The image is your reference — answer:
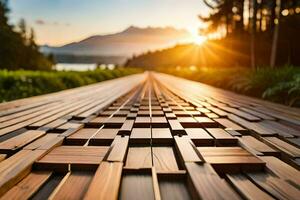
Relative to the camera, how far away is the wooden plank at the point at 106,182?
5.36 ft

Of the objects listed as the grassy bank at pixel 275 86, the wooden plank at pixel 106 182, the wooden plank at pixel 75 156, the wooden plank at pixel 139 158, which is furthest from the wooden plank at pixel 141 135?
the grassy bank at pixel 275 86

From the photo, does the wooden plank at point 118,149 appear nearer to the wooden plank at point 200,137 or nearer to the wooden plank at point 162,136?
the wooden plank at point 162,136

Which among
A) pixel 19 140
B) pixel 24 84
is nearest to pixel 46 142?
pixel 19 140

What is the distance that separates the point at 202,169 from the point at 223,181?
0.17 m

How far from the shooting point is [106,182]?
1.79 metres

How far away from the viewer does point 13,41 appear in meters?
52.7

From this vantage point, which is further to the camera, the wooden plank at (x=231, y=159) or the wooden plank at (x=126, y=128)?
the wooden plank at (x=126, y=128)

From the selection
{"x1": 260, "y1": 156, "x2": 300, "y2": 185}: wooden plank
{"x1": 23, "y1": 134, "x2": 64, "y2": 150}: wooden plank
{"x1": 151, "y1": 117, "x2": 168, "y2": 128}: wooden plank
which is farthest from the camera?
{"x1": 151, "y1": 117, "x2": 168, "y2": 128}: wooden plank

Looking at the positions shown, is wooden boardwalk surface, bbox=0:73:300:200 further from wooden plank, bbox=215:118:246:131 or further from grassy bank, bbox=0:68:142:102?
grassy bank, bbox=0:68:142:102

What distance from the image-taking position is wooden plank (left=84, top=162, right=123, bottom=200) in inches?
64.3

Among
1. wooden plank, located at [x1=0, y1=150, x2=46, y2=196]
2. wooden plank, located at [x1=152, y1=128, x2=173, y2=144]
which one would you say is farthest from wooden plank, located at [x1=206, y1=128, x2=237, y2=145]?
wooden plank, located at [x1=0, y1=150, x2=46, y2=196]

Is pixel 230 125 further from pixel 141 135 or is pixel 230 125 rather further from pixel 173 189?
pixel 173 189

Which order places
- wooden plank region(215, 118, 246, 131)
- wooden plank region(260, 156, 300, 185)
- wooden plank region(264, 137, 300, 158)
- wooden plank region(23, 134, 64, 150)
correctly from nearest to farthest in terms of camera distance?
wooden plank region(260, 156, 300, 185), wooden plank region(264, 137, 300, 158), wooden plank region(23, 134, 64, 150), wooden plank region(215, 118, 246, 131)

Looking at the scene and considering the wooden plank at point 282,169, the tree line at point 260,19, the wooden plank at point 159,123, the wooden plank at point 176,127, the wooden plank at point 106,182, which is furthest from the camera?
the tree line at point 260,19
